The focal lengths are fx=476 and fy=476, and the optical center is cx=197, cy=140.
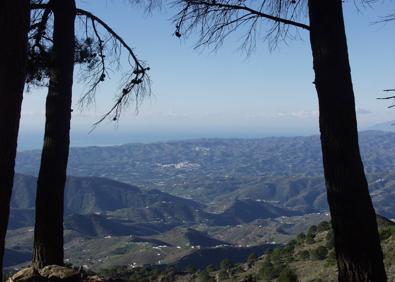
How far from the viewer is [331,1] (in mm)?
4496

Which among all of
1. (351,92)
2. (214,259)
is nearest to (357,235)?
(351,92)

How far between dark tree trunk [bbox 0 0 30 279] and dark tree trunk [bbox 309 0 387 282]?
2.63m

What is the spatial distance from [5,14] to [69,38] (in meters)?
3.24

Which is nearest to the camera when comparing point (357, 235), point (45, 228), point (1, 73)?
point (1, 73)

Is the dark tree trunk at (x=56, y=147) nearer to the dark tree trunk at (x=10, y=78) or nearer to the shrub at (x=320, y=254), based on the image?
the dark tree trunk at (x=10, y=78)

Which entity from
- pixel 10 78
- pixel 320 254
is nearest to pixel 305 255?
pixel 320 254

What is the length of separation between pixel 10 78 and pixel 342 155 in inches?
112

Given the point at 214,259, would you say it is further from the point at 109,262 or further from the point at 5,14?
the point at 5,14

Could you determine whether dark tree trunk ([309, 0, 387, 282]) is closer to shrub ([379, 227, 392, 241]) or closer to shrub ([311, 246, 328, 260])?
shrub ([379, 227, 392, 241])

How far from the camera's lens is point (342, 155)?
428 centimetres

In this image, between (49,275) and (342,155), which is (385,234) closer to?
(342,155)

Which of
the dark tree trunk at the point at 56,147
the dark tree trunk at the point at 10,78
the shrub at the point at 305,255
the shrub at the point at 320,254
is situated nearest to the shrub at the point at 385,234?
the shrub at the point at 320,254

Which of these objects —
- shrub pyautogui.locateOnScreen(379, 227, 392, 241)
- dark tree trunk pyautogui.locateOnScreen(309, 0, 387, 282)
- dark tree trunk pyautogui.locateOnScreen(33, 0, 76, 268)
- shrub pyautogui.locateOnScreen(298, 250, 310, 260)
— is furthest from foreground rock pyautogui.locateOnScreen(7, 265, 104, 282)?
shrub pyautogui.locateOnScreen(298, 250, 310, 260)

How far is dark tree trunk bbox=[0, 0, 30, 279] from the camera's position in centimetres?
328
